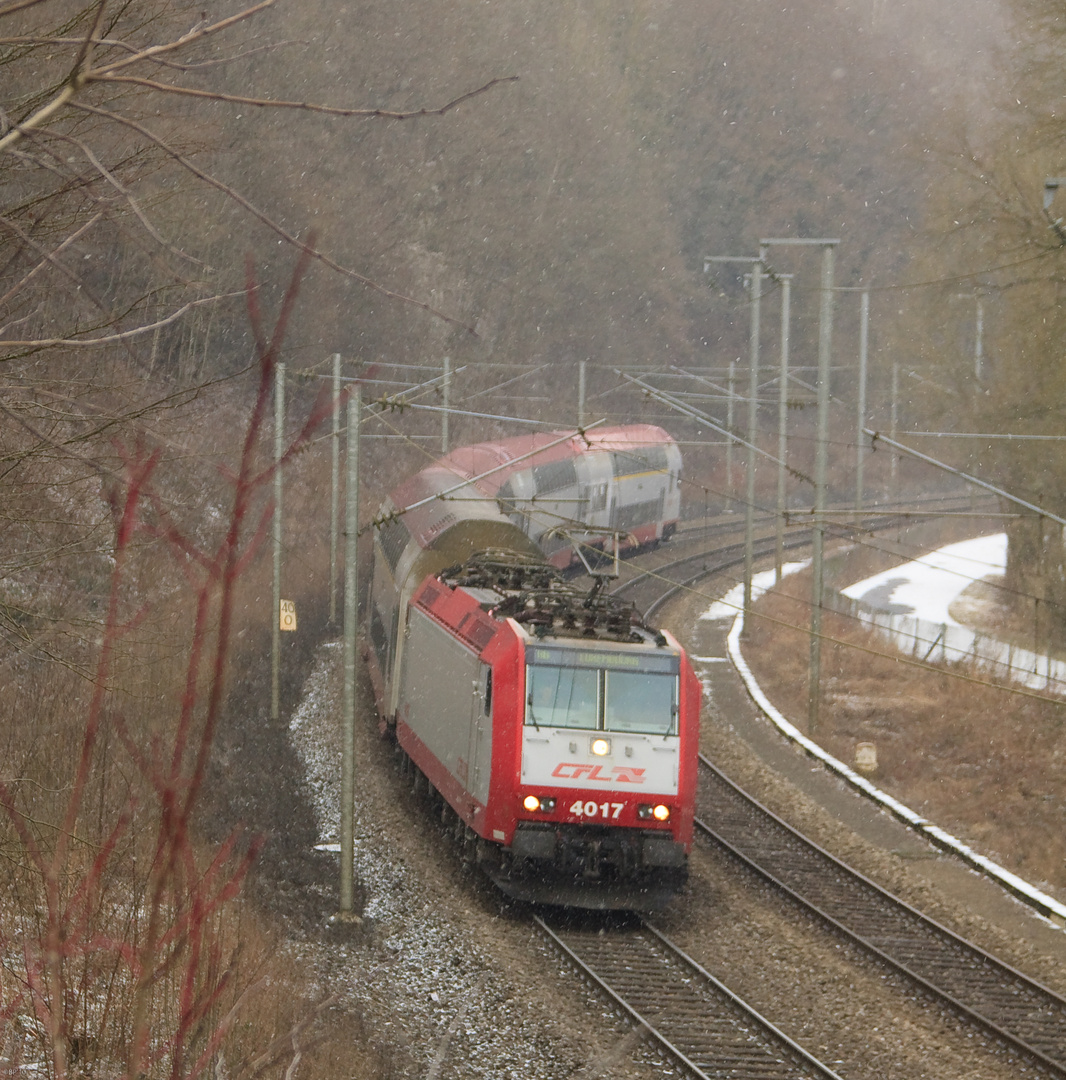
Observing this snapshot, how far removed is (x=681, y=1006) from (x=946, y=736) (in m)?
12.1

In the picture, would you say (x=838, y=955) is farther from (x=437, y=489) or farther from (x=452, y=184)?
(x=452, y=184)

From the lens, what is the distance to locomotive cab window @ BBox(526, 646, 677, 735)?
13883mm

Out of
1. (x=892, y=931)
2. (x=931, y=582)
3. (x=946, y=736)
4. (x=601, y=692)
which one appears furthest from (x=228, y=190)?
(x=931, y=582)

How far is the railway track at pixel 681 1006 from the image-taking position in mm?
11047

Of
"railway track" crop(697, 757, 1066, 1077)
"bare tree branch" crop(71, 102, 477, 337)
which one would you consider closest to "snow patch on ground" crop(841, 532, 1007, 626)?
"railway track" crop(697, 757, 1066, 1077)

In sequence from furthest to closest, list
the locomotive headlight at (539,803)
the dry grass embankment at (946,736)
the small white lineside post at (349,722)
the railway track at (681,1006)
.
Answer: the dry grass embankment at (946,736) → the small white lineside post at (349,722) → the locomotive headlight at (539,803) → the railway track at (681,1006)

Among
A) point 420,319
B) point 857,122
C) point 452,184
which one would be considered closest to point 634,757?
point 420,319

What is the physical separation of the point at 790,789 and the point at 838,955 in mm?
6451

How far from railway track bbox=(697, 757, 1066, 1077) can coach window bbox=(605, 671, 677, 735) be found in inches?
112

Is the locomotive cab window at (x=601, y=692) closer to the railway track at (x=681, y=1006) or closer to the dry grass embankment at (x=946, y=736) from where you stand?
the railway track at (x=681, y=1006)

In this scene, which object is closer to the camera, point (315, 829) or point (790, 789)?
point (315, 829)

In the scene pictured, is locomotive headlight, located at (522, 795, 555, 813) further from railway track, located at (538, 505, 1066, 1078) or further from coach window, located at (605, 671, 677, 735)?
railway track, located at (538, 505, 1066, 1078)

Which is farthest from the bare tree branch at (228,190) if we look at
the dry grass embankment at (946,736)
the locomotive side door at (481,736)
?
the dry grass embankment at (946,736)

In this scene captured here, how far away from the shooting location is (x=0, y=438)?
1179cm
